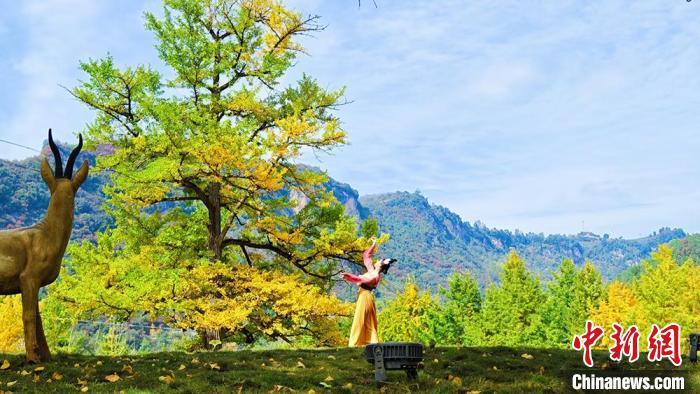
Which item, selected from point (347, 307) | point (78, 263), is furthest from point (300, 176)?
point (78, 263)

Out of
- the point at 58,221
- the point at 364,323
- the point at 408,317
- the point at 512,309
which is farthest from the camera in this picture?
the point at 408,317

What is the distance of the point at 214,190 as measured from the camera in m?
19.8

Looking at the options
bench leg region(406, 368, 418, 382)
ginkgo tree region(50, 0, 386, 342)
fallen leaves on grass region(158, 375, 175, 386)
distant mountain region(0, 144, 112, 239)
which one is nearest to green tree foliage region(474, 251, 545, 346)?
ginkgo tree region(50, 0, 386, 342)

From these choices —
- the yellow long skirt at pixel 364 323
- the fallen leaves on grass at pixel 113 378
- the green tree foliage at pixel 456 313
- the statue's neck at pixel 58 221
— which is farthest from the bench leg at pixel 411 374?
the green tree foliage at pixel 456 313

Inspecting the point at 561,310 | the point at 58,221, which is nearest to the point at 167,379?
the point at 58,221

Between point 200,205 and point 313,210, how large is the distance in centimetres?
536

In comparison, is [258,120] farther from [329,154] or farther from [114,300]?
[114,300]

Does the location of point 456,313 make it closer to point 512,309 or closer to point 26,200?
point 512,309

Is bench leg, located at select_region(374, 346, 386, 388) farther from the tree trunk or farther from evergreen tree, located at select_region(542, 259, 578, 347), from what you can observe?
evergreen tree, located at select_region(542, 259, 578, 347)

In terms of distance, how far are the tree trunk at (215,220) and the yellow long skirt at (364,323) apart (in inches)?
330

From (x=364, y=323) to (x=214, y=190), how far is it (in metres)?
8.97

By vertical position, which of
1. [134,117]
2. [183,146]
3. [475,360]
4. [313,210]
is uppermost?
[134,117]

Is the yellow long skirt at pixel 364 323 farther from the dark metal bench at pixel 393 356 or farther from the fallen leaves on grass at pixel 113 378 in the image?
the fallen leaves on grass at pixel 113 378

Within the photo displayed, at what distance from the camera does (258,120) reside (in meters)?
20.8
